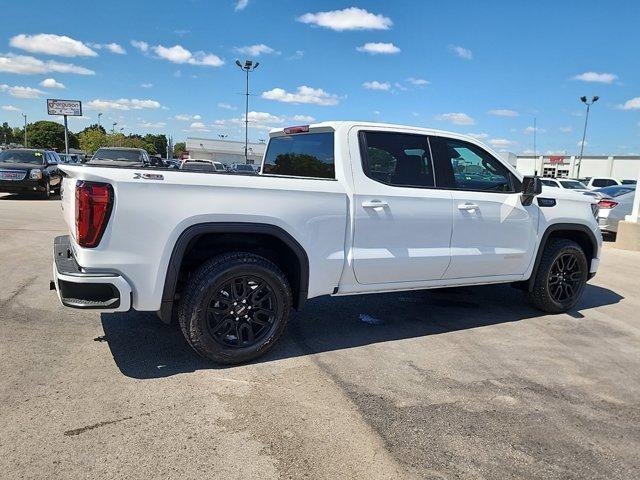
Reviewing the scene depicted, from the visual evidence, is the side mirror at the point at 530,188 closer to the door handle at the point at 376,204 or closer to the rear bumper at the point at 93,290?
the door handle at the point at 376,204

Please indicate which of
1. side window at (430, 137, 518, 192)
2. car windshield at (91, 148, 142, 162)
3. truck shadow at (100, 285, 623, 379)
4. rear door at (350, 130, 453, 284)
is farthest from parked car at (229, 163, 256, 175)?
car windshield at (91, 148, 142, 162)

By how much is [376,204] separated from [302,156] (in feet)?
3.64

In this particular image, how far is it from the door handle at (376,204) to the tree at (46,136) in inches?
4592

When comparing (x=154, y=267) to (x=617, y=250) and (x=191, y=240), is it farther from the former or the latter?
(x=617, y=250)

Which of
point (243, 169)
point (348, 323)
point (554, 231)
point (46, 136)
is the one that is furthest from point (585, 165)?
point (46, 136)

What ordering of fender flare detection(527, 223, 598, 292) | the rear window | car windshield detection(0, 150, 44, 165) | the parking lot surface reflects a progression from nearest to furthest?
the parking lot surface, the rear window, fender flare detection(527, 223, 598, 292), car windshield detection(0, 150, 44, 165)

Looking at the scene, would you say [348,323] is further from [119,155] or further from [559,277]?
[119,155]

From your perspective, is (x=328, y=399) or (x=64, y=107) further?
(x=64, y=107)

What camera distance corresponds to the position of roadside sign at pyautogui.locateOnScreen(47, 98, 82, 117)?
5462cm

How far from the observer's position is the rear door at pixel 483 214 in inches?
184

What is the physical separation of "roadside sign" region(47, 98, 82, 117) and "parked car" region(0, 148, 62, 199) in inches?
1674

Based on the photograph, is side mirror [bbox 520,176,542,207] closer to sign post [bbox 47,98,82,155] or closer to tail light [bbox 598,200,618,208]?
tail light [bbox 598,200,618,208]

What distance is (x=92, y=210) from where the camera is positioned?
3.24 metres

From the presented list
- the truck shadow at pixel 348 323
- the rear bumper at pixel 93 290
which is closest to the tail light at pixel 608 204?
the truck shadow at pixel 348 323
